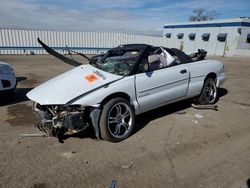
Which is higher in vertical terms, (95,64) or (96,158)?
(95,64)

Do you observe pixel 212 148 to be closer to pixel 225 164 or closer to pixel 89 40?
pixel 225 164

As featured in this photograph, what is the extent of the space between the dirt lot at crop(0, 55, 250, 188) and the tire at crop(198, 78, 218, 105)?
701 mm

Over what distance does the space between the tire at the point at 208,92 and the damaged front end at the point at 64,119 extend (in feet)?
10.6

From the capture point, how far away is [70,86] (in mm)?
3869

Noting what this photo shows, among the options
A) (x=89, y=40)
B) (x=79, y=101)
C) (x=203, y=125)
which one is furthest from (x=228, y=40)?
(x=79, y=101)

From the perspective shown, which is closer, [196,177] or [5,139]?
[196,177]

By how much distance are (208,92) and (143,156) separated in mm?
3199

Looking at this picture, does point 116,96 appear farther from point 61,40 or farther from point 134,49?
point 61,40

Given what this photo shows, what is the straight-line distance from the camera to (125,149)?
12.4ft

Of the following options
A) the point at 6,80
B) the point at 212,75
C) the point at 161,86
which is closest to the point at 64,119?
the point at 161,86

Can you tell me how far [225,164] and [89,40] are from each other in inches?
919

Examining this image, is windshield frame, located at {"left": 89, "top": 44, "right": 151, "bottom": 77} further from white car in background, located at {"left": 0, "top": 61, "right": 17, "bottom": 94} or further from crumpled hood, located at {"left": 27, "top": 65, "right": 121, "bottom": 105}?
white car in background, located at {"left": 0, "top": 61, "right": 17, "bottom": 94}

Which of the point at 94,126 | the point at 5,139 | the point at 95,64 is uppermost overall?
the point at 95,64

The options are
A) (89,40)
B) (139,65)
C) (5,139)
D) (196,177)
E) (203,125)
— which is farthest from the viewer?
(89,40)
